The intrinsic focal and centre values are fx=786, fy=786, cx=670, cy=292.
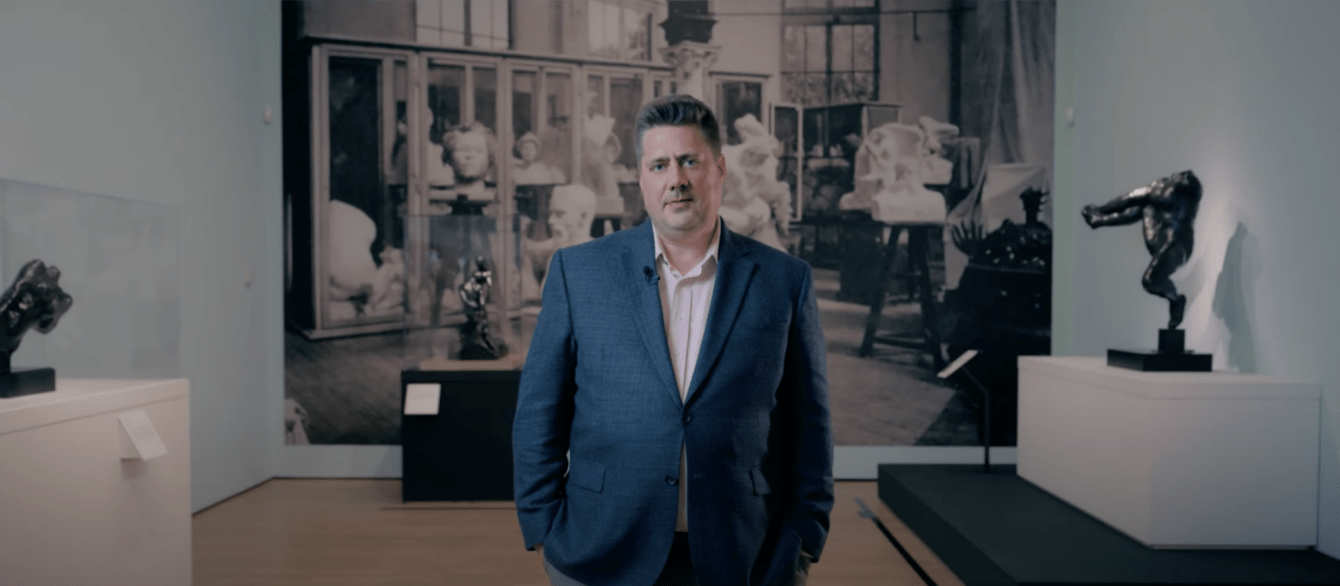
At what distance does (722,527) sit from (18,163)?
11.9ft

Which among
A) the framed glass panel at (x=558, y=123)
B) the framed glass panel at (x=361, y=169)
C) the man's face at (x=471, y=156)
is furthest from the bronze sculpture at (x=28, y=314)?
the framed glass panel at (x=558, y=123)

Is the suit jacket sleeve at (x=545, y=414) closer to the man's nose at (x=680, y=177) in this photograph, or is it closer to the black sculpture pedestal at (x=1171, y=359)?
the man's nose at (x=680, y=177)

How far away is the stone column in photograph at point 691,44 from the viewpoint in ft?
18.9

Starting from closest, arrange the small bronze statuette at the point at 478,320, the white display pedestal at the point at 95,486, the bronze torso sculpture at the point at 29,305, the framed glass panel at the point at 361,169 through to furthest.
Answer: the white display pedestal at the point at 95,486 < the bronze torso sculpture at the point at 29,305 < the small bronze statuette at the point at 478,320 < the framed glass panel at the point at 361,169

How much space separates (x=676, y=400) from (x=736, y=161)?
14.3 feet

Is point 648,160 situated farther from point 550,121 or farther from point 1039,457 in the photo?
point 550,121

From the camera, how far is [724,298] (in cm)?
169

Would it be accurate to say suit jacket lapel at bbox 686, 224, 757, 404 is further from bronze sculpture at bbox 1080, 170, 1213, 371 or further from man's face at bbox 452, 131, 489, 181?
man's face at bbox 452, 131, 489, 181

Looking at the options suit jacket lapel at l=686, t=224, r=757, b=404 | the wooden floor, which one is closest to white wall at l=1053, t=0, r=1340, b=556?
the wooden floor

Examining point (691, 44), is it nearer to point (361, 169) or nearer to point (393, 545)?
point (361, 169)

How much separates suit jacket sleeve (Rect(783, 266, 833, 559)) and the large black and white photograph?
398 centimetres

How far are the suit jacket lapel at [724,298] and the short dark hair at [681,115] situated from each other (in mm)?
221

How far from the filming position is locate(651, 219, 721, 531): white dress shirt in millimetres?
1683

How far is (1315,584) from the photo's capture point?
2.79 meters
